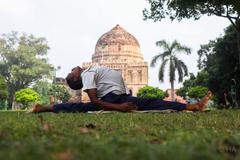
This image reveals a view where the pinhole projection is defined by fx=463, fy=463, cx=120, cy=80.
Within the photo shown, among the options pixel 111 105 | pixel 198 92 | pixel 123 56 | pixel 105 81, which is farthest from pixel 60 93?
pixel 111 105

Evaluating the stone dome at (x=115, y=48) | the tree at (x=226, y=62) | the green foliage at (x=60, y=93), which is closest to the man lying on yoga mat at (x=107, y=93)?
the tree at (x=226, y=62)

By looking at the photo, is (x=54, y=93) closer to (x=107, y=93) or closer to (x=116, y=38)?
(x=116, y=38)

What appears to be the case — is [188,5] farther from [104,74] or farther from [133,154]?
[133,154]

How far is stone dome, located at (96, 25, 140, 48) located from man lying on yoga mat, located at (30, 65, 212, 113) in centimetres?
7523

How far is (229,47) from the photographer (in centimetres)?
2917

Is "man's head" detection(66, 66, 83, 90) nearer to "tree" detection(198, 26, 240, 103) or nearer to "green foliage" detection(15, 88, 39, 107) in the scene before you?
"tree" detection(198, 26, 240, 103)

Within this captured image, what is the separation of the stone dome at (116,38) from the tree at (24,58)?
25571 mm

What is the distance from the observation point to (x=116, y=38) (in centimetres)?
8281

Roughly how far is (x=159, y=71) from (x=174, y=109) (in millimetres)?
42289

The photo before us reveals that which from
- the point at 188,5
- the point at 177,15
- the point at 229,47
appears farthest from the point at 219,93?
the point at 188,5

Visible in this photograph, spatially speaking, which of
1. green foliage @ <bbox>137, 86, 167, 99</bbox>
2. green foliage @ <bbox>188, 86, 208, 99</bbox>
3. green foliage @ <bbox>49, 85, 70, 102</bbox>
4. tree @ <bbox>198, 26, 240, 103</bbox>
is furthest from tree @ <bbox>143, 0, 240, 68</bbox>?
green foliage @ <bbox>49, 85, 70, 102</bbox>

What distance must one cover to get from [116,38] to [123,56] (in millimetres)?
3450

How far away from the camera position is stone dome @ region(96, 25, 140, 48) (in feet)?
271

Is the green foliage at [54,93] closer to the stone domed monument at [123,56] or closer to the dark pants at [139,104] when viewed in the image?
the stone domed monument at [123,56]
